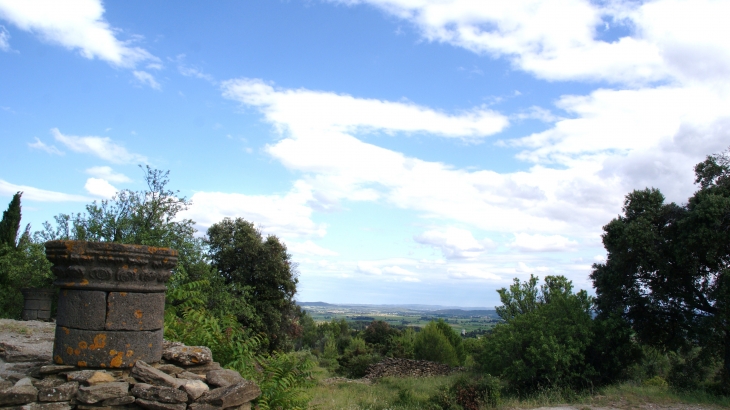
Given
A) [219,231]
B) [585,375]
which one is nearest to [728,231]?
[585,375]

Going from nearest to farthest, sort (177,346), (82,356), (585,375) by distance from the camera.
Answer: (82,356) → (177,346) → (585,375)

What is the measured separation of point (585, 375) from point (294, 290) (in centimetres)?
1554

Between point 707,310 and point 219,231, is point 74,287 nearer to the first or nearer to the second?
point 707,310

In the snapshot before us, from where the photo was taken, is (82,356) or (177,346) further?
(177,346)

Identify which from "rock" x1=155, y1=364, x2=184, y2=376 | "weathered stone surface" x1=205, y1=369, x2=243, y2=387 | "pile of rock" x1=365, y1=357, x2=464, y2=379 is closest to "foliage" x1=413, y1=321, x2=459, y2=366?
"pile of rock" x1=365, y1=357, x2=464, y2=379

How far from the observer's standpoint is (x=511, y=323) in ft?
68.9

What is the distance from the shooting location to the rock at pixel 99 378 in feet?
13.0

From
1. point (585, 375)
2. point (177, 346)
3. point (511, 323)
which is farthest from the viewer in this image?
point (511, 323)

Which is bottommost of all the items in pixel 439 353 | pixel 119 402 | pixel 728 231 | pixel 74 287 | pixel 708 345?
pixel 439 353

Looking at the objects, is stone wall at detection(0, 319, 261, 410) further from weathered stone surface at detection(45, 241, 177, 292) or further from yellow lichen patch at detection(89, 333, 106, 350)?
weathered stone surface at detection(45, 241, 177, 292)

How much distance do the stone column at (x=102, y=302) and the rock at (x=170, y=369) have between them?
0.17 metres

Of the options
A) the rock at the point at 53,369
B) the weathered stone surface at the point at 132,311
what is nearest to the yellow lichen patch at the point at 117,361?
the weathered stone surface at the point at 132,311

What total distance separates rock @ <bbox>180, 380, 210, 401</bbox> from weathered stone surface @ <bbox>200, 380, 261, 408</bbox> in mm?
54

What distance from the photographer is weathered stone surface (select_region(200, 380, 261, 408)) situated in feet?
13.8
